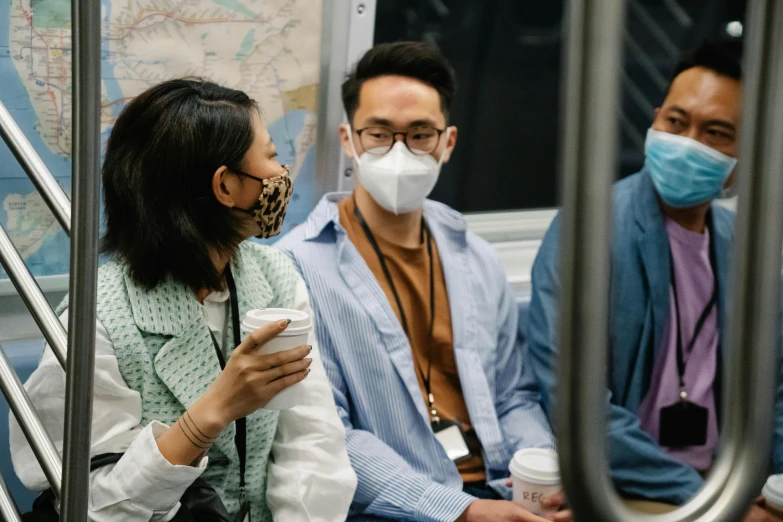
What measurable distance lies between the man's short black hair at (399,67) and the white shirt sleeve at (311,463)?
886 millimetres

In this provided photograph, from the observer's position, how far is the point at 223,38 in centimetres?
270

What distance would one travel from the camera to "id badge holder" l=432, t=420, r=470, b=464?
2.54 metres

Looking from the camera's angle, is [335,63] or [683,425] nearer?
[683,425]

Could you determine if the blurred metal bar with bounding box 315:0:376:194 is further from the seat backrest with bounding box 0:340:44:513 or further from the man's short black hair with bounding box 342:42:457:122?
the seat backrest with bounding box 0:340:44:513

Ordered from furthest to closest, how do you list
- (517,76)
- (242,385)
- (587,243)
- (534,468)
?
1. (517,76)
2. (534,468)
3. (242,385)
4. (587,243)

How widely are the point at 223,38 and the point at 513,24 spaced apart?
1960mm

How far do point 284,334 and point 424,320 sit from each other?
1048mm

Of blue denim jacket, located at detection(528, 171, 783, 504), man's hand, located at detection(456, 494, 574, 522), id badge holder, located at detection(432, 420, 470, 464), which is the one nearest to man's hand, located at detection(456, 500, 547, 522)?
man's hand, located at detection(456, 494, 574, 522)

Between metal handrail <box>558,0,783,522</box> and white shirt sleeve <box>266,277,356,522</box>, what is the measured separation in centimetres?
143

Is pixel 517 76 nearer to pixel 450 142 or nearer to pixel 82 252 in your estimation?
pixel 450 142

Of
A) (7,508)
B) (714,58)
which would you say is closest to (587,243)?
(7,508)

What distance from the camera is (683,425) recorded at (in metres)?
2.59

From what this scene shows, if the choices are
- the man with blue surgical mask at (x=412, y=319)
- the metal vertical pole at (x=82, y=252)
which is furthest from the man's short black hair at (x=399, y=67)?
the metal vertical pole at (x=82, y=252)

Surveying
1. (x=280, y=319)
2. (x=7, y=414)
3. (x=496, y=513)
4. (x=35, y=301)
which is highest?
(x=35, y=301)
